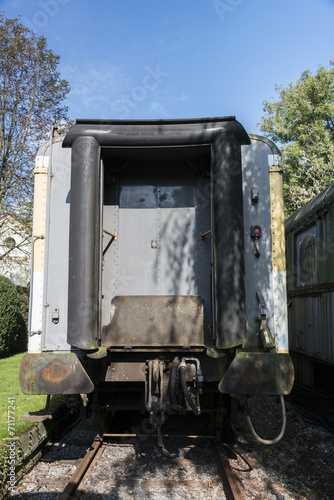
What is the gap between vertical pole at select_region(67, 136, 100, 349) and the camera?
12.8ft

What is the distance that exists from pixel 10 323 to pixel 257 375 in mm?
10228

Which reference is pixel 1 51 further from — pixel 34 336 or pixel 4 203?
pixel 34 336

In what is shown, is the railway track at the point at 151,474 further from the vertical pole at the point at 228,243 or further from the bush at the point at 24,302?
the bush at the point at 24,302

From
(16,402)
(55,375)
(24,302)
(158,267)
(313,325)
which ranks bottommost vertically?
(16,402)

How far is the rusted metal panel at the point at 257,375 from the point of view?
3.82 m

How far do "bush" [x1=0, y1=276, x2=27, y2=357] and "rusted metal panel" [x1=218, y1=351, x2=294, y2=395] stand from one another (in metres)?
9.75

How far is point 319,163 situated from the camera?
16953 millimetres

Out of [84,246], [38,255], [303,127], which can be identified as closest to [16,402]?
[38,255]

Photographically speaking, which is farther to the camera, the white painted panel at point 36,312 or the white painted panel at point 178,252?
the white painted panel at point 178,252

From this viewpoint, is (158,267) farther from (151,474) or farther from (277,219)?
(151,474)

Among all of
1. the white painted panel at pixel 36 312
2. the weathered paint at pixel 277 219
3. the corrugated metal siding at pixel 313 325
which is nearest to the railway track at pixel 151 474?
the white painted panel at pixel 36 312

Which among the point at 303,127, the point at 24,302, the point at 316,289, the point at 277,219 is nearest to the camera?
the point at 277,219

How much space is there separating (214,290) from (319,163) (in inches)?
584

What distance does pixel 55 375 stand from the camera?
3949 millimetres
